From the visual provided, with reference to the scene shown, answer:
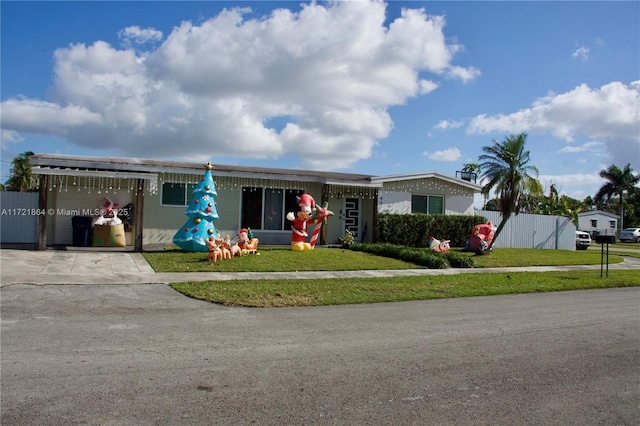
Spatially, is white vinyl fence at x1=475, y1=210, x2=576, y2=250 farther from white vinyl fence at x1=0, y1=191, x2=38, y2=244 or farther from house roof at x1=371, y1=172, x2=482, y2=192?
white vinyl fence at x1=0, y1=191, x2=38, y2=244

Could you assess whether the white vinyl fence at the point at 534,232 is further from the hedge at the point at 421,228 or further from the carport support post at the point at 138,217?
the carport support post at the point at 138,217

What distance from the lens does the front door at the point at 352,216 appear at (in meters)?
21.9

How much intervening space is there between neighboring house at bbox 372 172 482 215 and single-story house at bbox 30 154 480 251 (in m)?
0.04

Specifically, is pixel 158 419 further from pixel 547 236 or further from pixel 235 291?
pixel 547 236

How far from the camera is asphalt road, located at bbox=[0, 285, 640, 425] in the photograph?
425cm

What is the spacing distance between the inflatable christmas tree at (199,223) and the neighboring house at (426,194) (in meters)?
7.50

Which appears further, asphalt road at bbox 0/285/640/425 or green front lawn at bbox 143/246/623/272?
green front lawn at bbox 143/246/623/272

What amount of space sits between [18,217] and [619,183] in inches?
2398

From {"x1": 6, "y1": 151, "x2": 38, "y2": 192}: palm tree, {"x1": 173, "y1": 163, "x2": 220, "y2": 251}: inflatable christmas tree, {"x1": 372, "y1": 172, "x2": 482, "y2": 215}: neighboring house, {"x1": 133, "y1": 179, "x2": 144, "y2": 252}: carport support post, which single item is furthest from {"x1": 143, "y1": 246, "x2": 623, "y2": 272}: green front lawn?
{"x1": 6, "y1": 151, "x2": 38, "y2": 192}: palm tree

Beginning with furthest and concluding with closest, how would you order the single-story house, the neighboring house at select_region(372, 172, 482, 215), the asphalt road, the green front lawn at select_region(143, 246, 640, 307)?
the neighboring house at select_region(372, 172, 482, 215) → the single-story house → the green front lawn at select_region(143, 246, 640, 307) → the asphalt road

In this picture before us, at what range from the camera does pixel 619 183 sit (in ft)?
191

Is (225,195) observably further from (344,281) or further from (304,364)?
(304,364)

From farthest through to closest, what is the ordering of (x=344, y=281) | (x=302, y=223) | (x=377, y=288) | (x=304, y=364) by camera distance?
(x=302, y=223) → (x=344, y=281) → (x=377, y=288) → (x=304, y=364)

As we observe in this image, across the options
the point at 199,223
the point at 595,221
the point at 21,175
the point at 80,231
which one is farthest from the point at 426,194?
the point at 595,221
